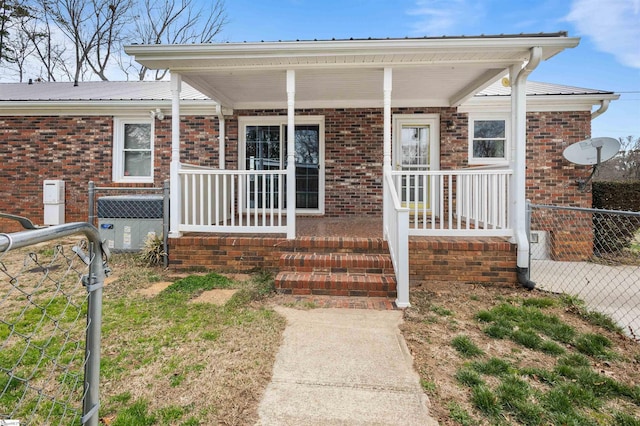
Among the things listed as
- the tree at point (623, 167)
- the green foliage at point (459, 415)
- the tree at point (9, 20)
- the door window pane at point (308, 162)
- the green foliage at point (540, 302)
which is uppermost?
the tree at point (9, 20)

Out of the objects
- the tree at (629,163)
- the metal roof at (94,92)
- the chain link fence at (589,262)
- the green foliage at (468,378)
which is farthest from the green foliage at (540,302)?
the tree at (629,163)

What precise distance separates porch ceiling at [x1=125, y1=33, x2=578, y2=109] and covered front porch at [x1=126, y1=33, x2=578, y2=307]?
0.02 m

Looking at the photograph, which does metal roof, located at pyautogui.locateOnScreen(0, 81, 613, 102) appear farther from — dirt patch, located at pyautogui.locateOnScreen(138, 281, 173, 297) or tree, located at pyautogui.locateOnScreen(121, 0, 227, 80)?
tree, located at pyautogui.locateOnScreen(121, 0, 227, 80)

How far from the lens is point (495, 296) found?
4.01 m

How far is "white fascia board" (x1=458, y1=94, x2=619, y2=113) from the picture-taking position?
6672 millimetres

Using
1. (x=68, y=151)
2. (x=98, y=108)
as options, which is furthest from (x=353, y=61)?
(x=68, y=151)

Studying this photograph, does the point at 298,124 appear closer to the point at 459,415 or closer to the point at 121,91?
the point at 121,91

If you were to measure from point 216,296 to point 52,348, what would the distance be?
1.52 metres

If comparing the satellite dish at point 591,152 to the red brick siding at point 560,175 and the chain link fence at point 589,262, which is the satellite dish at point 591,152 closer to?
the red brick siding at point 560,175

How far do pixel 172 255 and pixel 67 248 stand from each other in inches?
115

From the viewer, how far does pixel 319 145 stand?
7.28 meters

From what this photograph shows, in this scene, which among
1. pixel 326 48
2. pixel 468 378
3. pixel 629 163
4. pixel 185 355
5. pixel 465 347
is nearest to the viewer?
pixel 468 378

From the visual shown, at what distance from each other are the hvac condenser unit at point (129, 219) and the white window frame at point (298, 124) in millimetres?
2250

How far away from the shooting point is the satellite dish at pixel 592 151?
248 inches
